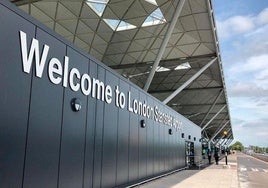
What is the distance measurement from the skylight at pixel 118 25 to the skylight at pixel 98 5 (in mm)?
1369

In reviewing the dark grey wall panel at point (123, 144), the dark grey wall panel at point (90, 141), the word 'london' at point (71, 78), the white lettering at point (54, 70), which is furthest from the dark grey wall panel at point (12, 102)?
the dark grey wall panel at point (123, 144)

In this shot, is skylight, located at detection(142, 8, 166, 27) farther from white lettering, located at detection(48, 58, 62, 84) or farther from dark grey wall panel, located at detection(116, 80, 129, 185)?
white lettering, located at detection(48, 58, 62, 84)

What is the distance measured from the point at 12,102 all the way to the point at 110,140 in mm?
5489

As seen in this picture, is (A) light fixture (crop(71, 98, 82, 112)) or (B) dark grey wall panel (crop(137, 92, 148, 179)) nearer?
(A) light fixture (crop(71, 98, 82, 112))

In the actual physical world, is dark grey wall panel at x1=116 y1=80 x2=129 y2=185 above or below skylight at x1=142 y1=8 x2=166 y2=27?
below

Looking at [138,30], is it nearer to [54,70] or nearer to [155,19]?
[155,19]

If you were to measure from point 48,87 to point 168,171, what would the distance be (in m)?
14.7

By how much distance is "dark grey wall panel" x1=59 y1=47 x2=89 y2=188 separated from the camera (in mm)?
8367

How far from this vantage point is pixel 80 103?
30.1 feet

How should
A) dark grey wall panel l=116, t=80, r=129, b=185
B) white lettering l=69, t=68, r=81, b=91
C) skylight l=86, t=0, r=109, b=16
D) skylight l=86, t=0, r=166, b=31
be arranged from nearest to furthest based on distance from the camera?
white lettering l=69, t=68, r=81, b=91
dark grey wall panel l=116, t=80, r=129, b=185
skylight l=86, t=0, r=109, b=16
skylight l=86, t=0, r=166, b=31

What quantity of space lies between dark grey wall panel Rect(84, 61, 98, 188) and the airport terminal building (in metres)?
0.03

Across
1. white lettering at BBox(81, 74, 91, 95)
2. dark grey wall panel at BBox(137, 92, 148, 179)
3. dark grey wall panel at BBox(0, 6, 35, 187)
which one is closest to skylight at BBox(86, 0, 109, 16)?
dark grey wall panel at BBox(137, 92, 148, 179)

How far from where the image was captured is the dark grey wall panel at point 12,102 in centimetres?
617

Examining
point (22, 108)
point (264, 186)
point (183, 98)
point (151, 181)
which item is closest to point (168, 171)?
point (151, 181)
